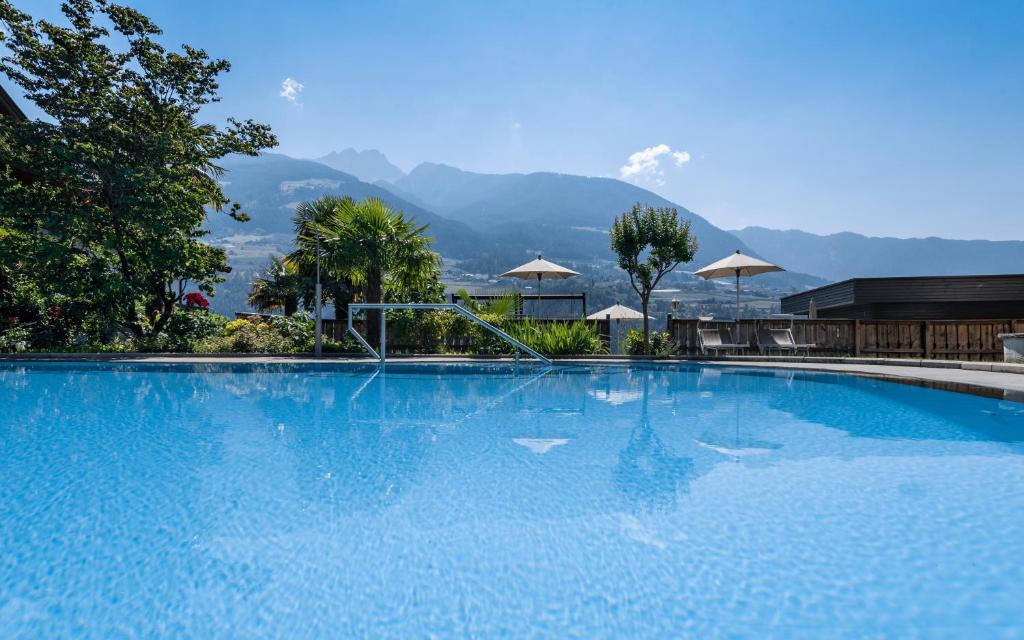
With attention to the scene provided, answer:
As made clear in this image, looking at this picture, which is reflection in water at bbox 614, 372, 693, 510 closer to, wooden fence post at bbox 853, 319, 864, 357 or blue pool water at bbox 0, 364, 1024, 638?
blue pool water at bbox 0, 364, 1024, 638

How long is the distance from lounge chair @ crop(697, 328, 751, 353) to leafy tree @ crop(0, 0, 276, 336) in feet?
49.7

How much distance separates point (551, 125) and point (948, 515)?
37.6 meters

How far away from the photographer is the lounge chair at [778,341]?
15086 millimetres

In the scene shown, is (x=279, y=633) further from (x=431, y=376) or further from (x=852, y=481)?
(x=431, y=376)

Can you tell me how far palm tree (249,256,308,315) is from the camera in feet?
76.4

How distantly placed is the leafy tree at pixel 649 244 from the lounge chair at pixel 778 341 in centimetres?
306

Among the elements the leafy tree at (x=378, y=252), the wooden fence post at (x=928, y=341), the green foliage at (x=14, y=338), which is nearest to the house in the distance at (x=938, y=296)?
the wooden fence post at (x=928, y=341)

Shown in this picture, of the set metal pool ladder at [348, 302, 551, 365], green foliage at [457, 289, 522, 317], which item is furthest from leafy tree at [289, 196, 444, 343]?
green foliage at [457, 289, 522, 317]

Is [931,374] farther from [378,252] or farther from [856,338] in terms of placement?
[378,252]

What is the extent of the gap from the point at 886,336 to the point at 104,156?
22.3m

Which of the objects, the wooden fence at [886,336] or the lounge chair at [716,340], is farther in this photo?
the lounge chair at [716,340]

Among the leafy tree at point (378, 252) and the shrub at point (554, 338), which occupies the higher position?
the leafy tree at point (378, 252)

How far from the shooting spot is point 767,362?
13953 millimetres

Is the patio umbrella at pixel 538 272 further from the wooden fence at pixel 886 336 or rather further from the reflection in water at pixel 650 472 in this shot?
the reflection in water at pixel 650 472
